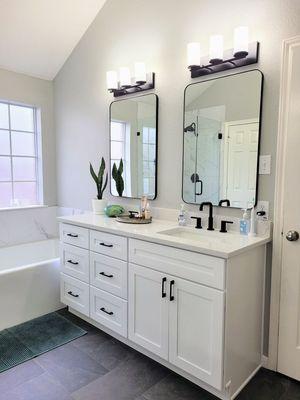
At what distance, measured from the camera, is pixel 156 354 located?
1.97 meters

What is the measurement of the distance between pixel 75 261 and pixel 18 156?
1.57 m

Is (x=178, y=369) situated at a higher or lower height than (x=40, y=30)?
lower

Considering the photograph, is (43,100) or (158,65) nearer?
(158,65)

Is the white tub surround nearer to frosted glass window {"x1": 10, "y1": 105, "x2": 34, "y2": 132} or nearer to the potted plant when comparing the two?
the potted plant

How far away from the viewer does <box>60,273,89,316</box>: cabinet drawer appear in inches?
97.3

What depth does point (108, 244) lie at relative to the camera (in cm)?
223

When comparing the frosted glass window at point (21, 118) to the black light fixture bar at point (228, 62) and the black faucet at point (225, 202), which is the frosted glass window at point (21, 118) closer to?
the black light fixture bar at point (228, 62)

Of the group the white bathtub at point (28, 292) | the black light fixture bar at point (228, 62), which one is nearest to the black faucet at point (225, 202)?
the black light fixture bar at point (228, 62)

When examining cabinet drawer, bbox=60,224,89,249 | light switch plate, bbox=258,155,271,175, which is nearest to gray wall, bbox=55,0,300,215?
light switch plate, bbox=258,155,271,175

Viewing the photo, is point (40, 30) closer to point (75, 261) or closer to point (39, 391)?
A: point (75, 261)

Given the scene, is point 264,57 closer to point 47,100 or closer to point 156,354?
point 156,354

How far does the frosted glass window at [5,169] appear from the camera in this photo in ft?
10.7

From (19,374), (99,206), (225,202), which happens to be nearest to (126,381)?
(19,374)

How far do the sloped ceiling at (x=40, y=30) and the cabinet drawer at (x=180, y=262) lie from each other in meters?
2.28
